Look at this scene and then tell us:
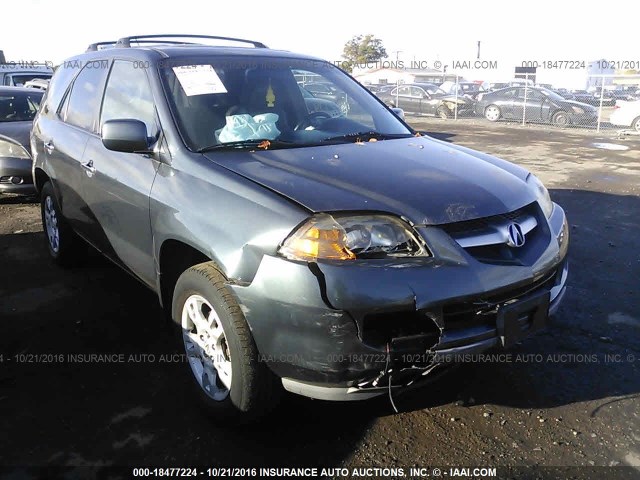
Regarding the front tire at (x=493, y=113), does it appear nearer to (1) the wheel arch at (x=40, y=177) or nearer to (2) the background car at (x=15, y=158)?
(2) the background car at (x=15, y=158)

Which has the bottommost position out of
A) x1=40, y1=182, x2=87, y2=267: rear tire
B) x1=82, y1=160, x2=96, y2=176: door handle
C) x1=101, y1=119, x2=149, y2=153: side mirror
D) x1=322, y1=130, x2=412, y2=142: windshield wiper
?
x1=40, y1=182, x2=87, y2=267: rear tire

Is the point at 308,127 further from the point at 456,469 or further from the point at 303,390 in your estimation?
the point at 456,469

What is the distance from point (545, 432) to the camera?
262 cm

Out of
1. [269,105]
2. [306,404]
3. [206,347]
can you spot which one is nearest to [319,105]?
[269,105]

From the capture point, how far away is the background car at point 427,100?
64.7ft

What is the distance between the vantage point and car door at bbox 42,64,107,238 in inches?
153

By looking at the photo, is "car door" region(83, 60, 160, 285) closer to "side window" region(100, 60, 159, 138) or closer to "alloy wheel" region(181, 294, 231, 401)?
"side window" region(100, 60, 159, 138)

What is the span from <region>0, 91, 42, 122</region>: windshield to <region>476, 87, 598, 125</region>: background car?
48.0 ft

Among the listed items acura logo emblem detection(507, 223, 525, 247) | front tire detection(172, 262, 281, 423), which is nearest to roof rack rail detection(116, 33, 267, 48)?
front tire detection(172, 262, 281, 423)

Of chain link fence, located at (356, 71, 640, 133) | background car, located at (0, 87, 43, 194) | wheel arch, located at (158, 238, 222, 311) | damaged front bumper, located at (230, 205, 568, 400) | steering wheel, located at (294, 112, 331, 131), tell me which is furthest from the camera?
chain link fence, located at (356, 71, 640, 133)

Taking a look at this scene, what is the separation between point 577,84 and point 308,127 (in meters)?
42.3

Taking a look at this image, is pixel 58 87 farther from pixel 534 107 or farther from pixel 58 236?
pixel 534 107

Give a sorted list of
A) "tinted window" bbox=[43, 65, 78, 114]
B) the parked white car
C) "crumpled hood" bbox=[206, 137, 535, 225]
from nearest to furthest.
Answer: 1. "crumpled hood" bbox=[206, 137, 535, 225]
2. "tinted window" bbox=[43, 65, 78, 114]
3. the parked white car

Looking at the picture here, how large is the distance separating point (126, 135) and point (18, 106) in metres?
6.53
